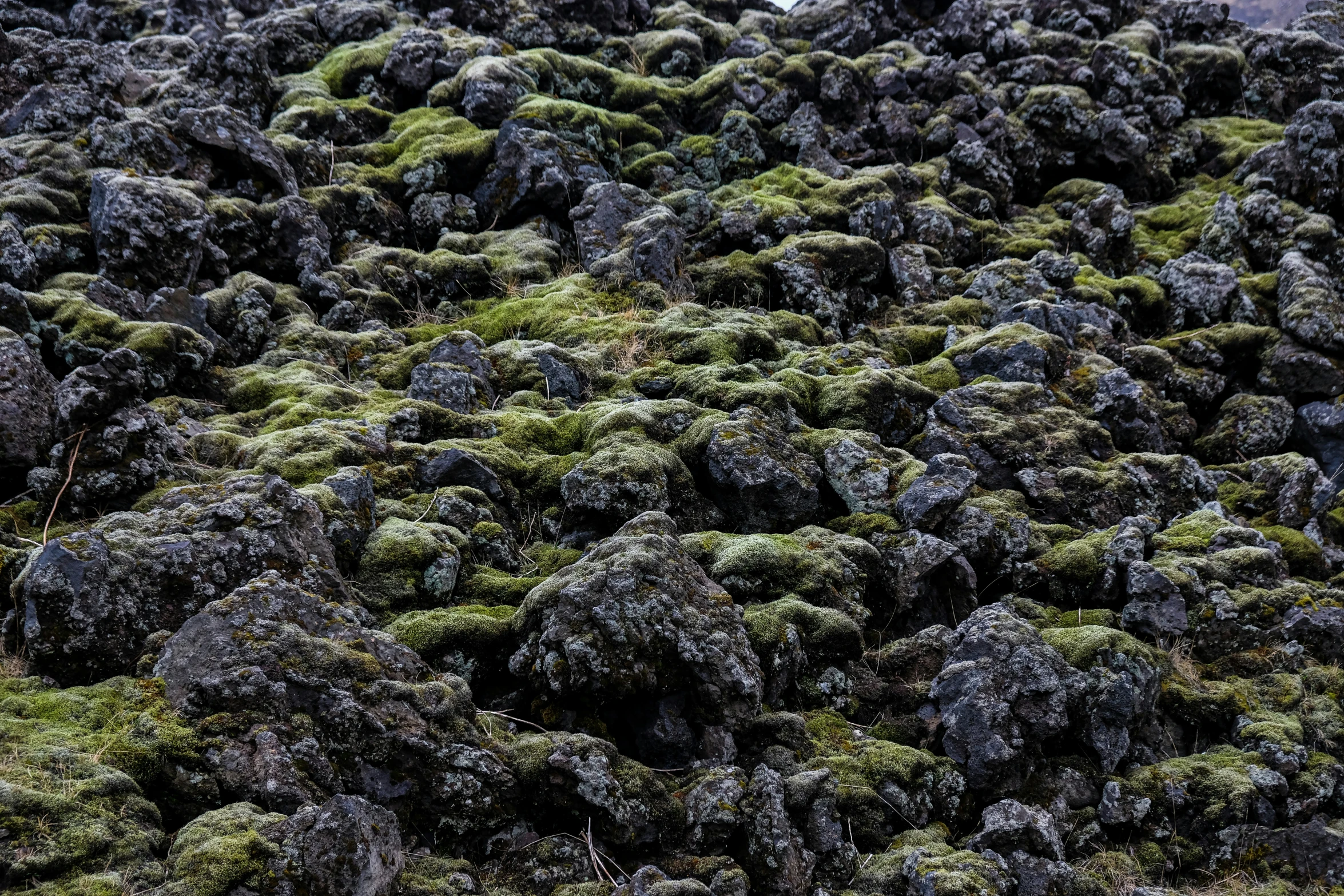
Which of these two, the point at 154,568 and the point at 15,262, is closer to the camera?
the point at 154,568

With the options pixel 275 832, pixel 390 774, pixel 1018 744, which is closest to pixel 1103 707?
pixel 1018 744

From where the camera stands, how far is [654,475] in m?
9.94

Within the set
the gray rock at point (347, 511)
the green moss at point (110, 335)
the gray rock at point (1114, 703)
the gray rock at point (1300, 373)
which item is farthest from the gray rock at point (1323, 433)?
the green moss at point (110, 335)

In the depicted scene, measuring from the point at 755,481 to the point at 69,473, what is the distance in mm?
6949

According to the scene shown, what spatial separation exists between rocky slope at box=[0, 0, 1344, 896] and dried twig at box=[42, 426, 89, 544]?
4cm

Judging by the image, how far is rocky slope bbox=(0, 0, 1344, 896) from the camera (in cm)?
625

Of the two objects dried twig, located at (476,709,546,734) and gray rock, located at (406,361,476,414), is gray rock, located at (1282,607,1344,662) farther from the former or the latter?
gray rock, located at (406,361,476,414)

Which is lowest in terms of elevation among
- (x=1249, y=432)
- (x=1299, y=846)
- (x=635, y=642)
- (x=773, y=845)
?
(x=1299, y=846)

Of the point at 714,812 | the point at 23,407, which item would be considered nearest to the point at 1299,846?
the point at 714,812

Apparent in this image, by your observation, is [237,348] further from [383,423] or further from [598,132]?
[598,132]

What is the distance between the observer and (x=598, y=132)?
19.2 m

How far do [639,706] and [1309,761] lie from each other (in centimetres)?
651

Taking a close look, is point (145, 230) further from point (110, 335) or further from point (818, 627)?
point (818, 627)

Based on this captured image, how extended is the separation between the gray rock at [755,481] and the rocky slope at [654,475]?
0.07m
